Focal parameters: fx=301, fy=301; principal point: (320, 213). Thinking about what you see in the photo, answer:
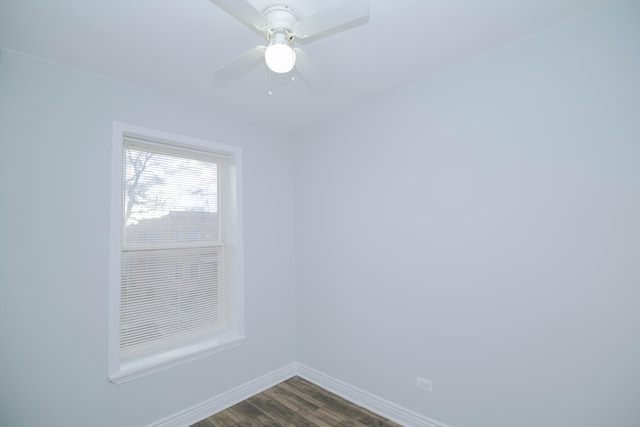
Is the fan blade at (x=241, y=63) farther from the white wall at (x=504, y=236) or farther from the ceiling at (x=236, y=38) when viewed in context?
the white wall at (x=504, y=236)

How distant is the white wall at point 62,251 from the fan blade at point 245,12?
4.92 ft

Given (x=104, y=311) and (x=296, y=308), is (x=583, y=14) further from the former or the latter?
(x=104, y=311)

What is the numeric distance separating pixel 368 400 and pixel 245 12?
2927 millimetres

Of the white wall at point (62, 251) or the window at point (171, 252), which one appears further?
the window at point (171, 252)

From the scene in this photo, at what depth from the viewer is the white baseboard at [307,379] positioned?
2359mm

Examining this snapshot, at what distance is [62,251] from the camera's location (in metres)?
1.99

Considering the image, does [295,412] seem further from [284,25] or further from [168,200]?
[284,25]

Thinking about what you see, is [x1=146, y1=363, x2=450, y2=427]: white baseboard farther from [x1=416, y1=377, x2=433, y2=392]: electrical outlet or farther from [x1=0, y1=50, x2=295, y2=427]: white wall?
[x1=416, y1=377, x2=433, y2=392]: electrical outlet

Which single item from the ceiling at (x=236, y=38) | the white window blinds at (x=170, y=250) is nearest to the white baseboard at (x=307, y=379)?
the white window blinds at (x=170, y=250)

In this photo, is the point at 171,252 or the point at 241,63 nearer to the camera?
the point at 241,63

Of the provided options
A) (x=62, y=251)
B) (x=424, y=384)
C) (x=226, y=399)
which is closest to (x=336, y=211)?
(x=424, y=384)

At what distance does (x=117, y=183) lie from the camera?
224cm

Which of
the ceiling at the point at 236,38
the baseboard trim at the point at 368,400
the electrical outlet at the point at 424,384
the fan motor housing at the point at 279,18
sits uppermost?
the ceiling at the point at 236,38

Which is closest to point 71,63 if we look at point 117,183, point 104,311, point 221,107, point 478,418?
point 117,183
